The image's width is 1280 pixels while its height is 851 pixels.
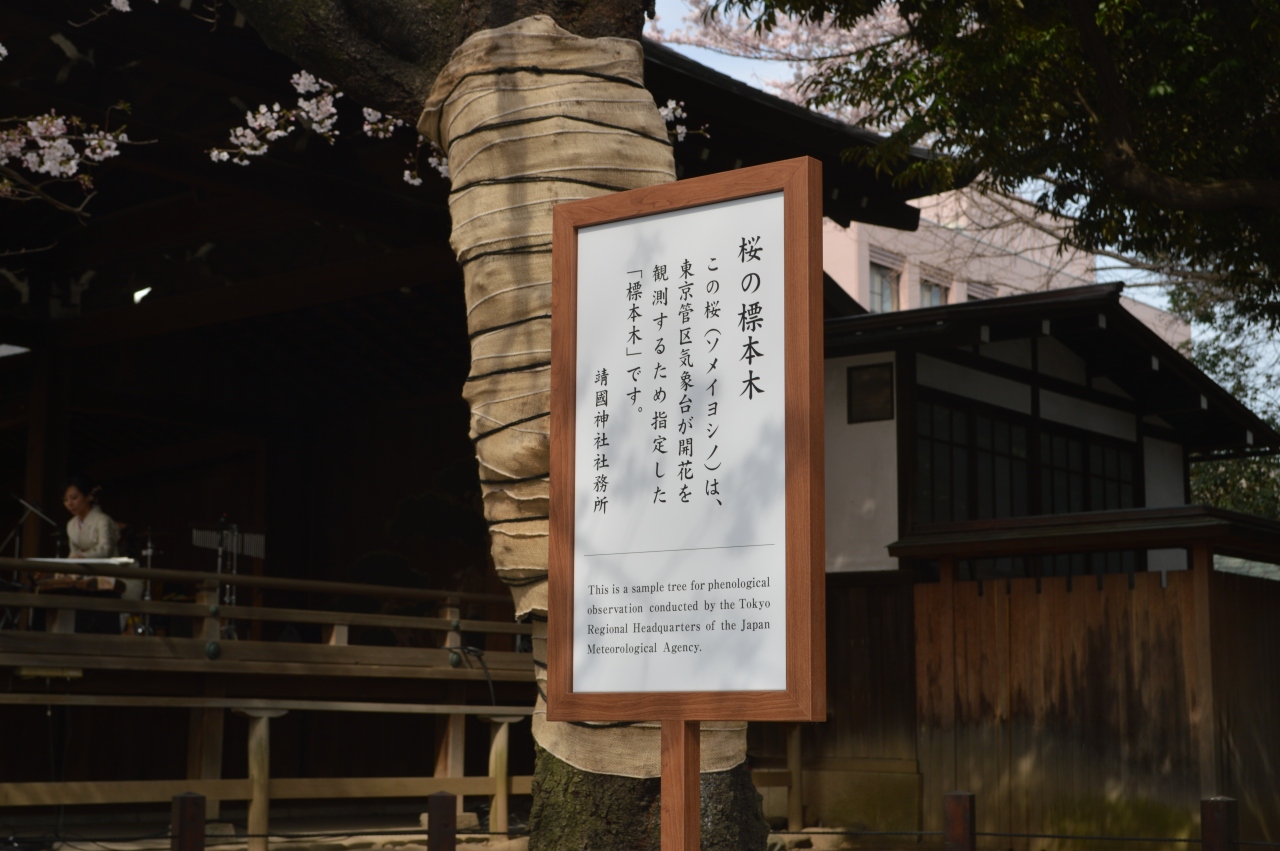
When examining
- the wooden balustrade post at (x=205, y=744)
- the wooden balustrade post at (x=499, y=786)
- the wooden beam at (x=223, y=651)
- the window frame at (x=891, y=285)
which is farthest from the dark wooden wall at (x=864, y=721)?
the window frame at (x=891, y=285)

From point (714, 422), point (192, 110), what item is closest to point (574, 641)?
point (714, 422)

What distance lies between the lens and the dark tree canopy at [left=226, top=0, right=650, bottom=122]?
421 cm

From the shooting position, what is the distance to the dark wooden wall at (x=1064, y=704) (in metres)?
10.1

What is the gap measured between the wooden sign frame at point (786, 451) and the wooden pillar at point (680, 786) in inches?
0.5

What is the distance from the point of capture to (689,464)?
309cm

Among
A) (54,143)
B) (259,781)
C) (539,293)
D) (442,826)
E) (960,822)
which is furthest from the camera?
(259,781)

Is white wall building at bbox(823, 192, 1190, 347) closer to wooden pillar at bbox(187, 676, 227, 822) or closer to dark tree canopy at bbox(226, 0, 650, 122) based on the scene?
wooden pillar at bbox(187, 676, 227, 822)

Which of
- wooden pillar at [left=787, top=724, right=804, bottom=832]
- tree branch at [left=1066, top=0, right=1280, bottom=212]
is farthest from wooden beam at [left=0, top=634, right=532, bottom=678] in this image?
tree branch at [left=1066, top=0, right=1280, bottom=212]

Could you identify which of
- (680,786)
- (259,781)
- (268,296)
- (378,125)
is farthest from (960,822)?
(268,296)

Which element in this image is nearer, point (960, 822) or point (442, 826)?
point (442, 826)

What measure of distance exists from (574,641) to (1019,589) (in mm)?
8536

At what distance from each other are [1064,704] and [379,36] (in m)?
8.35

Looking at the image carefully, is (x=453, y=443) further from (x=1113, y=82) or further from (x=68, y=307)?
(x=1113, y=82)

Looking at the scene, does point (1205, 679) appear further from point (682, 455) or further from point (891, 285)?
point (891, 285)
